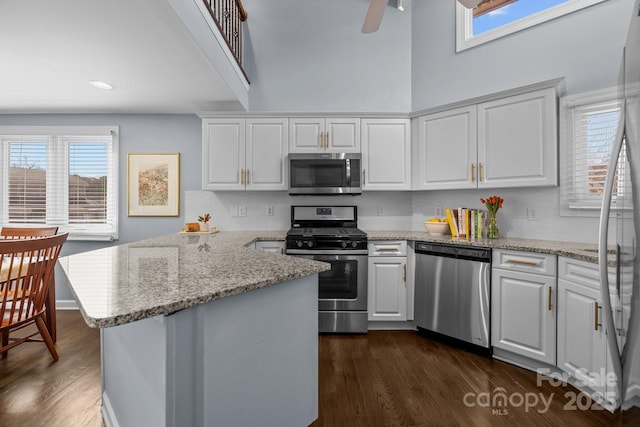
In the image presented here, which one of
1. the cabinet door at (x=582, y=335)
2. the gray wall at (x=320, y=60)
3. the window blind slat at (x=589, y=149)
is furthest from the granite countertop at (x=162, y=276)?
the gray wall at (x=320, y=60)

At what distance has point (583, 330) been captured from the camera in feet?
6.45

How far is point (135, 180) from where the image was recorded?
375cm

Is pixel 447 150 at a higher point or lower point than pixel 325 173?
higher

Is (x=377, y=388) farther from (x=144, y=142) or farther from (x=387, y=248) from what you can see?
(x=144, y=142)

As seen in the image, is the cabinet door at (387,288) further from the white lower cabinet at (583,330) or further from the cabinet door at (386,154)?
the white lower cabinet at (583,330)

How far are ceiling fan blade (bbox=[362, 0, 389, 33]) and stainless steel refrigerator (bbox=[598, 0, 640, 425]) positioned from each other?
125cm

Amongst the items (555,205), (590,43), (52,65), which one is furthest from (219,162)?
(590,43)

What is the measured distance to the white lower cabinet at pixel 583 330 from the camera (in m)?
1.85

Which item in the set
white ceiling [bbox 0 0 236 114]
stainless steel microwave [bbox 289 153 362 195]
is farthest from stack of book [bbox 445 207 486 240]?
white ceiling [bbox 0 0 236 114]

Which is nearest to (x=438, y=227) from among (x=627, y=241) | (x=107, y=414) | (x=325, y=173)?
(x=325, y=173)

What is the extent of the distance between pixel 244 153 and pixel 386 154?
1566mm

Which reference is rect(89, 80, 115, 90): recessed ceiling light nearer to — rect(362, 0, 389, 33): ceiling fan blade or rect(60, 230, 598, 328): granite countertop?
rect(60, 230, 598, 328): granite countertop

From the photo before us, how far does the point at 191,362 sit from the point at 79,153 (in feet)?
13.2

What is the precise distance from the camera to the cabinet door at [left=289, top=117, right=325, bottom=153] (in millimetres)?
3395
